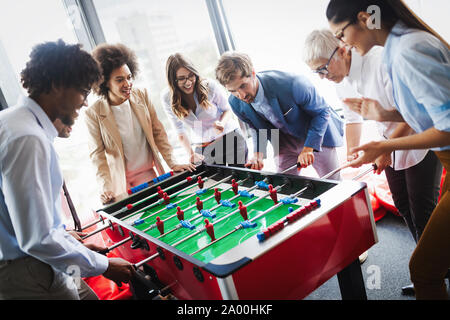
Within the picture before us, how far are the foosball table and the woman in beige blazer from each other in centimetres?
54

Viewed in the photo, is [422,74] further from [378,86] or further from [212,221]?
[212,221]

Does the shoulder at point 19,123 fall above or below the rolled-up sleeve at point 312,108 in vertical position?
above

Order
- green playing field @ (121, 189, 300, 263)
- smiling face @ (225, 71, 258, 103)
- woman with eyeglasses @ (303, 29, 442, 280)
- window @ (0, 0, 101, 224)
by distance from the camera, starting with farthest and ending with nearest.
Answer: window @ (0, 0, 101, 224)
smiling face @ (225, 71, 258, 103)
woman with eyeglasses @ (303, 29, 442, 280)
green playing field @ (121, 189, 300, 263)

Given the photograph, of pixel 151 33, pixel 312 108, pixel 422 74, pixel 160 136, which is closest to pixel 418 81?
pixel 422 74

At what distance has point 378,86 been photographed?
161 cm

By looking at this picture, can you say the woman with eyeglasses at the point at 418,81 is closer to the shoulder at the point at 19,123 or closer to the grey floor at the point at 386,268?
the grey floor at the point at 386,268

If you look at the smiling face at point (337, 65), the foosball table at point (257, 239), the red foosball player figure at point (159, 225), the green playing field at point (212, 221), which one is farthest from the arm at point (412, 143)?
the red foosball player figure at point (159, 225)

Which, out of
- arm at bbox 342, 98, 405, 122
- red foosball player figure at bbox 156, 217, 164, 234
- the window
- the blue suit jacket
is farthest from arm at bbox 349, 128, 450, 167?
the window

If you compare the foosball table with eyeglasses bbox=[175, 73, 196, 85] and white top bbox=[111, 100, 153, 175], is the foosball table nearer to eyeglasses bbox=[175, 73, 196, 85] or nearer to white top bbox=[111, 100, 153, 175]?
white top bbox=[111, 100, 153, 175]

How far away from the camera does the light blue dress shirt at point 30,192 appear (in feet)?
3.79

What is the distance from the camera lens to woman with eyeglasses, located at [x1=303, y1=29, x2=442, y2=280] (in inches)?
63.7

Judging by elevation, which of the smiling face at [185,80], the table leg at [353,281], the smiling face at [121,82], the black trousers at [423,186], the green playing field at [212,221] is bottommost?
the table leg at [353,281]

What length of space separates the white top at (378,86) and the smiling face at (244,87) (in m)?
0.63

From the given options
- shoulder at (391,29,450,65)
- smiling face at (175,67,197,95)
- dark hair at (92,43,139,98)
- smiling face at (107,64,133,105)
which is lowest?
shoulder at (391,29,450,65)
